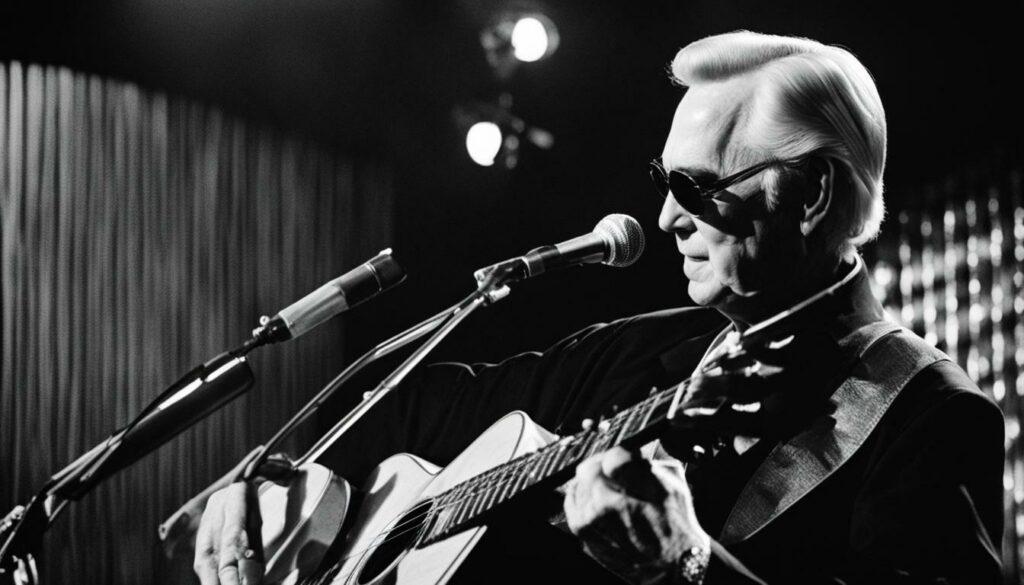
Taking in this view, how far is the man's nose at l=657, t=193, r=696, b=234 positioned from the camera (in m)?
1.92

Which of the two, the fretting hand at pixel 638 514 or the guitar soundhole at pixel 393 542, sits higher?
the fretting hand at pixel 638 514

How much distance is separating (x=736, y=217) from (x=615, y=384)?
1.94 feet

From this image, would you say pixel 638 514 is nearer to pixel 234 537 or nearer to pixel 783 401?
pixel 783 401

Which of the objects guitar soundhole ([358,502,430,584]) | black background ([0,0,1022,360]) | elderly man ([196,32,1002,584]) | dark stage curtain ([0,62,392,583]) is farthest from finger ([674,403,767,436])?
dark stage curtain ([0,62,392,583])

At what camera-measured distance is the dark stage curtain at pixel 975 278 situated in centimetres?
424

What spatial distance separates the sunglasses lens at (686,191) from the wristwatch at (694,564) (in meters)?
0.75

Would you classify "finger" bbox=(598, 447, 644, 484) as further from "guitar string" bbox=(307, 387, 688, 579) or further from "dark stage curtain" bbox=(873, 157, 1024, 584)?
"dark stage curtain" bbox=(873, 157, 1024, 584)

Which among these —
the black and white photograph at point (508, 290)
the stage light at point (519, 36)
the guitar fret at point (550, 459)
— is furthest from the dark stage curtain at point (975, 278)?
the guitar fret at point (550, 459)

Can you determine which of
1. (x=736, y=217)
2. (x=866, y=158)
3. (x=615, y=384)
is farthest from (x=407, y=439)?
(x=866, y=158)

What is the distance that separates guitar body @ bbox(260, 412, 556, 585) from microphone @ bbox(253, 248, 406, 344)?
1.42ft

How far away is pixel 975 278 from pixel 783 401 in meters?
3.27

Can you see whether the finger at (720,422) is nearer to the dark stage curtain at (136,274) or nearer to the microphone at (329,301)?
the microphone at (329,301)

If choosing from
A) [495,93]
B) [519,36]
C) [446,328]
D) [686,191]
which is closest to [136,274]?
[495,93]

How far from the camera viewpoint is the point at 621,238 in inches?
75.0
